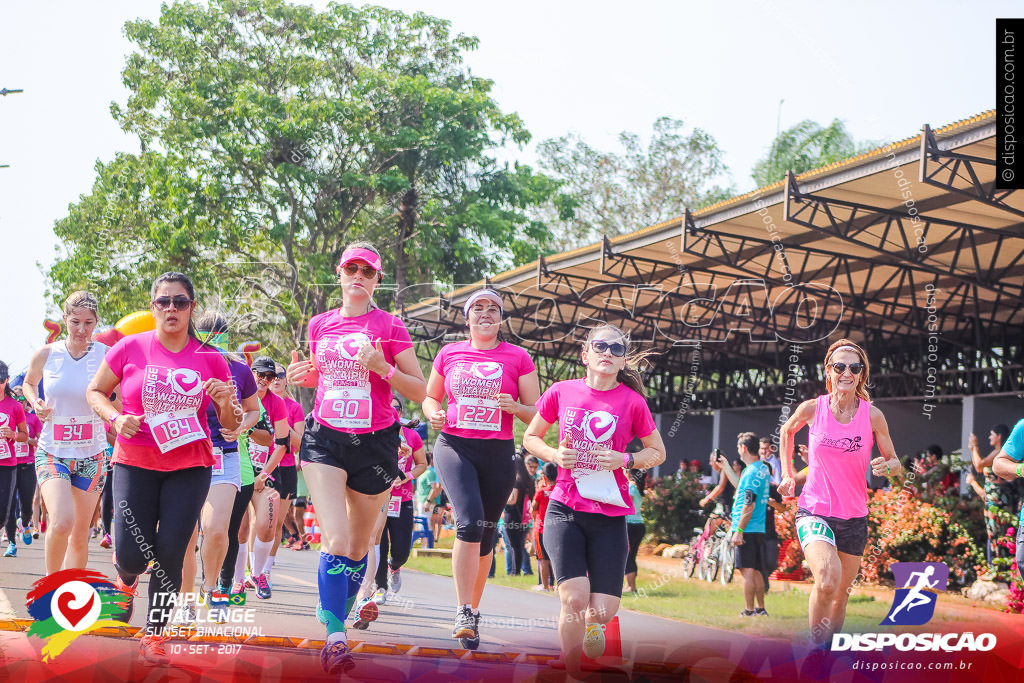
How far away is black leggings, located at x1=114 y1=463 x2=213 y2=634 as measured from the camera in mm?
5625

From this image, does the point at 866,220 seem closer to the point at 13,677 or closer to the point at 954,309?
the point at 954,309

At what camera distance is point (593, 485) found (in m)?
5.72

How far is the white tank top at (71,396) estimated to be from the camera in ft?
24.5

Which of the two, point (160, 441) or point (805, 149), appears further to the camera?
point (805, 149)

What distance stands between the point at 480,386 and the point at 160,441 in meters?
2.21

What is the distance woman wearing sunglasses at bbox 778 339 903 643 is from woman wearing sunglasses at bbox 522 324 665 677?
1.42 meters

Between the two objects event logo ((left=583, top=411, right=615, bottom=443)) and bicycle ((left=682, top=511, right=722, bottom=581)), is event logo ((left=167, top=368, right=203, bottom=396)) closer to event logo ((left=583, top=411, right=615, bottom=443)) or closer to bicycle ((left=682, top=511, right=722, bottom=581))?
event logo ((left=583, top=411, right=615, bottom=443))

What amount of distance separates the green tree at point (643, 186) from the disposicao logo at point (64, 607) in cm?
3960

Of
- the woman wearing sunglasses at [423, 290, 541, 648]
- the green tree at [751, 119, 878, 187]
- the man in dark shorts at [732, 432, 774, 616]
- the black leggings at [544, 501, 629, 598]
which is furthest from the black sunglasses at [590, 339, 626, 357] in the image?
the green tree at [751, 119, 878, 187]

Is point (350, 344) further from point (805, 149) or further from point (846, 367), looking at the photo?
point (805, 149)

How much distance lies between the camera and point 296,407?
10.5 meters

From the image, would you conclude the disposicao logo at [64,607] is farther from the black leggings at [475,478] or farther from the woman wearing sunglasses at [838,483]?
the woman wearing sunglasses at [838,483]

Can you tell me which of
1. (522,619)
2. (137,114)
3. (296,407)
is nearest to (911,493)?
(522,619)

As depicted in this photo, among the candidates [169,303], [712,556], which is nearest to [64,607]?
[169,303]
